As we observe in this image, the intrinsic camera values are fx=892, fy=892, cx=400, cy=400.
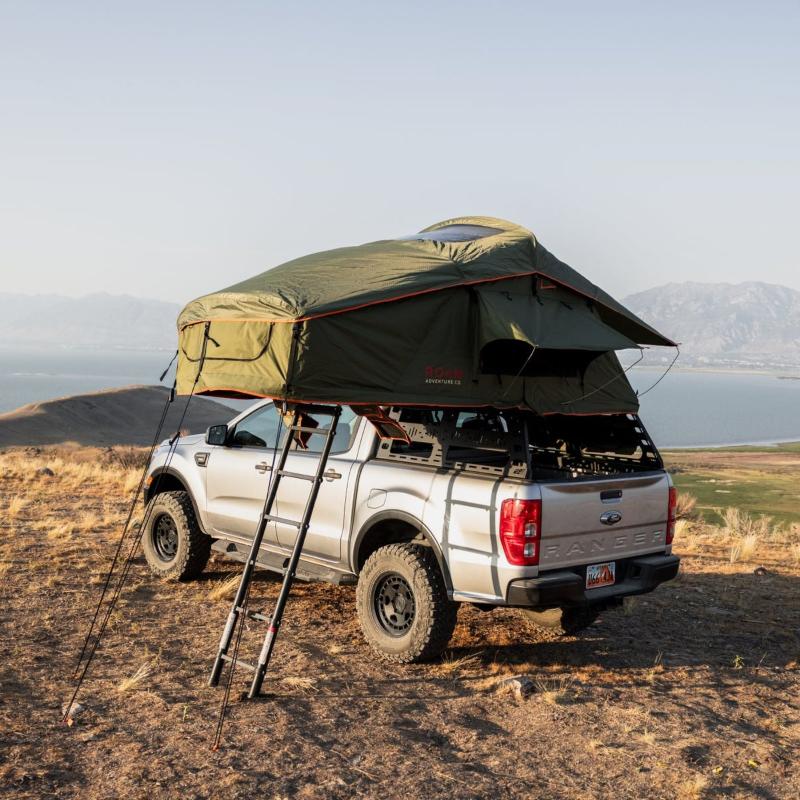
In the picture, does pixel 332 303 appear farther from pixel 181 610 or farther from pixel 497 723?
pixel 181 610

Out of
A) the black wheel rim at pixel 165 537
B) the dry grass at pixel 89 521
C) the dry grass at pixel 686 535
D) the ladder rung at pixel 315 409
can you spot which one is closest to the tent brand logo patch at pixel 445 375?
the ladder rung at pixel 315 409

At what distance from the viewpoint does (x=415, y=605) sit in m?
6.45

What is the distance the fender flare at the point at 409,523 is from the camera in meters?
6.33

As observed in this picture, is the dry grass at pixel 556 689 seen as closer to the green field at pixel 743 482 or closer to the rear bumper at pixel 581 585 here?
the rear bumper at pixel 581 585

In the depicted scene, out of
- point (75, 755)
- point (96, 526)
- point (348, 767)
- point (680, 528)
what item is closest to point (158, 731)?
point (75, 755)

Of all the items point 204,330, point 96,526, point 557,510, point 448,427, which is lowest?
point 96,526

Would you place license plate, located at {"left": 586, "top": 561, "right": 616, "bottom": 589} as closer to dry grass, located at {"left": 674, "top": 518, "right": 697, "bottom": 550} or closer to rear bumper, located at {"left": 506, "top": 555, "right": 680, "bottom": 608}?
rear bumper, located at {"left": 506, "top": 555, "right": 680, "bottom": 608}

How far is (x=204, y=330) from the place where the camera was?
6.29 metres

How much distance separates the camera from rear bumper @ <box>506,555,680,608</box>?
592cm

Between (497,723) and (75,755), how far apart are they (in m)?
A: 2.44

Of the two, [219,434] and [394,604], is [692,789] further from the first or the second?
[219,434]

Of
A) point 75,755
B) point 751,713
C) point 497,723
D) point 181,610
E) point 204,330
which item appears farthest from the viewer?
A: point 181,610

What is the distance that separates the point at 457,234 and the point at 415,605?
3.02 metres

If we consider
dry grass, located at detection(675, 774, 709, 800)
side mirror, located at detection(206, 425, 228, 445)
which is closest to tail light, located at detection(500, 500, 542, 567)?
dry grass, located at detection(675, 774, 709, 800)
